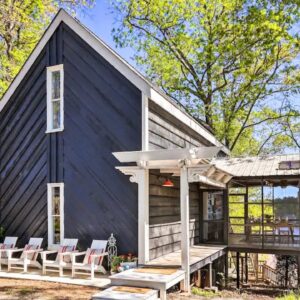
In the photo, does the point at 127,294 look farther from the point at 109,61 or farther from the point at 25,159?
the point at 25,159

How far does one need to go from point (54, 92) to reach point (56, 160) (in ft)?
6.35

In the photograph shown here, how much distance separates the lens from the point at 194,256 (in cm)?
1022

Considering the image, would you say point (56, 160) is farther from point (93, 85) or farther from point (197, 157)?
point (197, 157)

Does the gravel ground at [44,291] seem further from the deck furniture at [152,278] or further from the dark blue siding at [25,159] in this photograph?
the dark blue siding at [25,159]

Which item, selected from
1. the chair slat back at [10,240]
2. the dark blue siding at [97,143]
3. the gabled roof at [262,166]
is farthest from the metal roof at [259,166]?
the chair slat back at [10,240]

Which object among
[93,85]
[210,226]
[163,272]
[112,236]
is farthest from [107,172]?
[210,226]

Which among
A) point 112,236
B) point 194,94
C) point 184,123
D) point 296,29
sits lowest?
point 112,236

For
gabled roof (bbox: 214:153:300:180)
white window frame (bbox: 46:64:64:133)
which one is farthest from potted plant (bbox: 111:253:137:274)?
gabled roof (bbox: 214:153:300:180)

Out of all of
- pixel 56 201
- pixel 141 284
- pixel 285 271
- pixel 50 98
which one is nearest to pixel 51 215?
Answer: pixel 56 201

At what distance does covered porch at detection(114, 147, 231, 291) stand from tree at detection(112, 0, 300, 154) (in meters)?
→ 11.1

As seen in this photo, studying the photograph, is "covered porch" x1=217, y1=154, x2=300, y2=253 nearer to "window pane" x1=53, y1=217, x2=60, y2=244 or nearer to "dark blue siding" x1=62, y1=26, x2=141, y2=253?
"dark blue siding" x1=62, y1=26, x2=141, y2=253

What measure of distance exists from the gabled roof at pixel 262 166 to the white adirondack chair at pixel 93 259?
528 cm

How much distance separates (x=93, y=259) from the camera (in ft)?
28.7

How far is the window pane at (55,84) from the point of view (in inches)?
436
